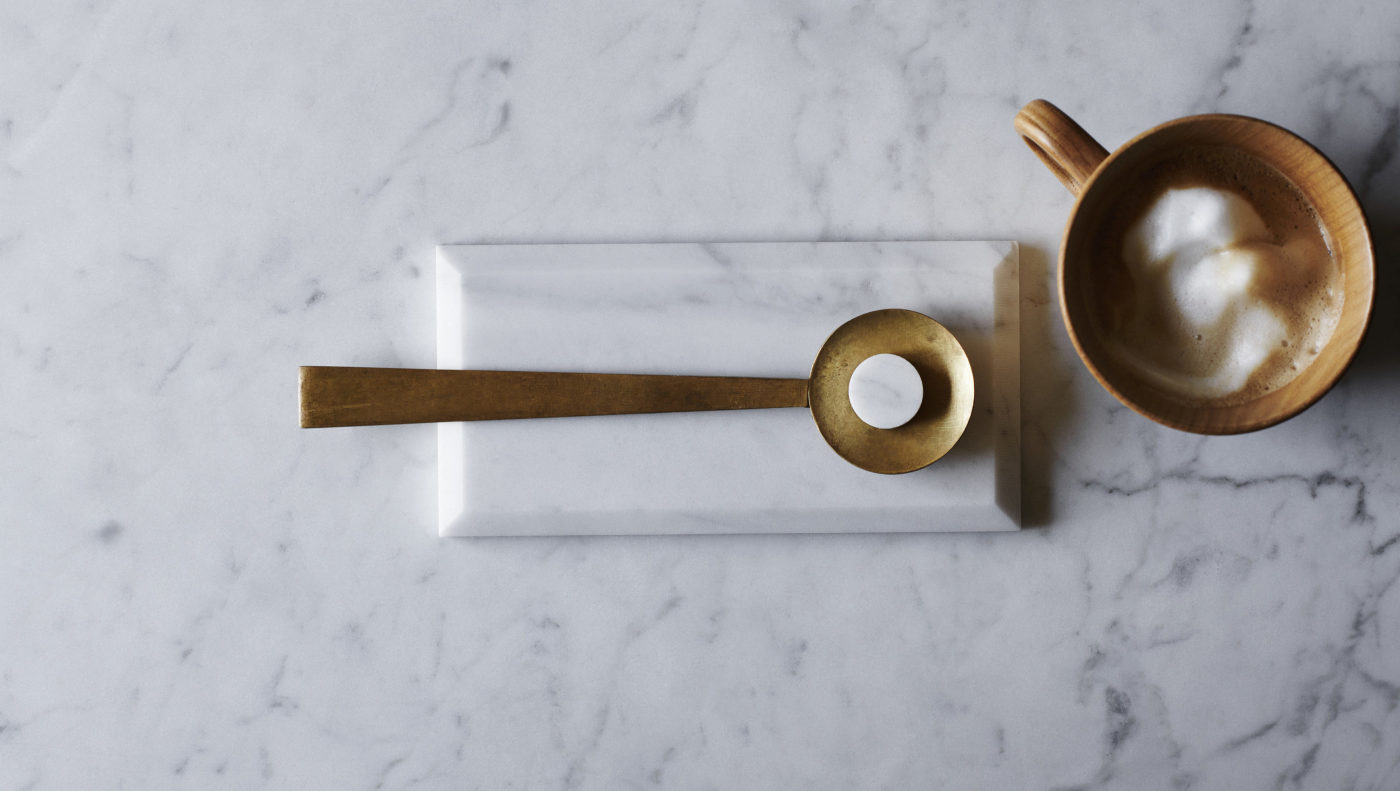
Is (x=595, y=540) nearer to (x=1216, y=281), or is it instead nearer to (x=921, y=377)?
(x=921, y=377)

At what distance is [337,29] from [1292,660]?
2.01ft

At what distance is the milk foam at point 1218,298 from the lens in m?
0.41

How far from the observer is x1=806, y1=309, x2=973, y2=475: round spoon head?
436 millimetres

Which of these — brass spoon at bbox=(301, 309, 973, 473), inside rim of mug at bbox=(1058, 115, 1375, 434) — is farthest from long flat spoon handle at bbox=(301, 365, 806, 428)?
inside rim of mug at bbox=(1058, 115, 1375, 434)

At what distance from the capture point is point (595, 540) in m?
0.46

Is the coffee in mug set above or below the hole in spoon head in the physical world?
above

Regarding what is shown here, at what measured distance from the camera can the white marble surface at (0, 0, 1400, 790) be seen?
457 millimetres

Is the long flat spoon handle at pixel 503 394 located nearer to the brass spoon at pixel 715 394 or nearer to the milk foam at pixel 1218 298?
the brass spoon at pixel 715 394

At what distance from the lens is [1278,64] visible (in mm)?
454

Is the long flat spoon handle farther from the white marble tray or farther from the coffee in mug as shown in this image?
the coffee in mug

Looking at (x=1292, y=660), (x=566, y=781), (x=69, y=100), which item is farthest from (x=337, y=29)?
(x=1292, y=660)

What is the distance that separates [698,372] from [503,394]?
0.10 meters

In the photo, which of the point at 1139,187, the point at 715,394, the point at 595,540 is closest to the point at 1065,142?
the point at 1139,187

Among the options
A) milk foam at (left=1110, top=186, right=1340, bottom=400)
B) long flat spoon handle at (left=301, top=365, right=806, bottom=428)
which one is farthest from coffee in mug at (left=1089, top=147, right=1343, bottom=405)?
long flat spoon handle at (left=301, top=365, right=806, bottom=428)
